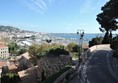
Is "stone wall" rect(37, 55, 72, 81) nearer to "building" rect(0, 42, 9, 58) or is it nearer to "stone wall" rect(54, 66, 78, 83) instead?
"stone wall" rect(54, 66, 78, 83)

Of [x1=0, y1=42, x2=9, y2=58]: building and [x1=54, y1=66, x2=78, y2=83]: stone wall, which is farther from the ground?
[x1=54, y1=66, x2=78, y2=83]: stone wall

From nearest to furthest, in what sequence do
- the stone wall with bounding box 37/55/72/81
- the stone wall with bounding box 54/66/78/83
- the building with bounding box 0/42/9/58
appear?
1. the stone wall with bounding box 54/66/78/83
2. the stone wall with bounding box 37/55/72/81
3. the building with bounding box 0/42/9/58

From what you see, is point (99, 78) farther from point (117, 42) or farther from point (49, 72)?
point (117, 42)

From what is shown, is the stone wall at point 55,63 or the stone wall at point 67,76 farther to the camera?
the stone wall at point 55,63

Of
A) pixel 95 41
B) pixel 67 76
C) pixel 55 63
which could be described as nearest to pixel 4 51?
pixel 95 41

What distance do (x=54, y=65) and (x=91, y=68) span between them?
13.4 feet

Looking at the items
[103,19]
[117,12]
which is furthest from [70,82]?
[103,19]

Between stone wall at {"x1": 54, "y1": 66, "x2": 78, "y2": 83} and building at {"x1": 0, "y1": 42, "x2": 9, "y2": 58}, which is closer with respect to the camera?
stone wall at {"x1": 54, "y1": 66, "x2": 78, "y2": 83}

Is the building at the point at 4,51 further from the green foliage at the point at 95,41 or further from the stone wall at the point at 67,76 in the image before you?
the stone wall at the point at 67,76

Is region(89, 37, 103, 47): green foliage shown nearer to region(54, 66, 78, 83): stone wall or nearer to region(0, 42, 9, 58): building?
region(54, 66, 78, 83): stone wall

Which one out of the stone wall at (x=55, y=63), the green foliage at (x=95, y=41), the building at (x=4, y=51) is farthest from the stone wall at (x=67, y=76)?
the building at (x=4, y=51)

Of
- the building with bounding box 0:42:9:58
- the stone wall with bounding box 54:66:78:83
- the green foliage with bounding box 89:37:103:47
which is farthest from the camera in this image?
the building with bounding box 0:42:9:58

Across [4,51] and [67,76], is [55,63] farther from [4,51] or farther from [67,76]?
[4,51]

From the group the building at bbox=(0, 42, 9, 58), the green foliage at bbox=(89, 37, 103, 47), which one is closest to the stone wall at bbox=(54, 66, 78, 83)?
the green foliage at bbox=(89, 37, 103, 47)
